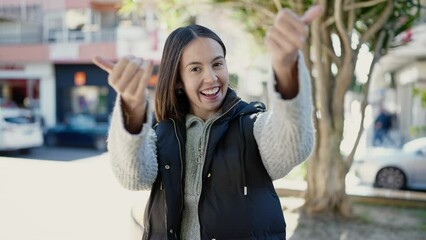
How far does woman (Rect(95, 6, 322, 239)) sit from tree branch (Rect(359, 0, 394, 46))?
4497 millimetres

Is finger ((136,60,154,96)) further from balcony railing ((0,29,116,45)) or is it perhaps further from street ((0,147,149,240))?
balcony railing ((0,29,116,45))

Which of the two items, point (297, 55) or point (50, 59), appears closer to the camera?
point (297, 55)

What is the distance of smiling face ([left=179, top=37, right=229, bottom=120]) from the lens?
1613mm

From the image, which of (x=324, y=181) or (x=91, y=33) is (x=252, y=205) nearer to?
(x=324, y=181)

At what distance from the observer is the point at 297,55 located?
128 centimetres

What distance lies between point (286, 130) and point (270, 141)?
0.11 m

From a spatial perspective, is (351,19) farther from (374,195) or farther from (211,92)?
(211,92)

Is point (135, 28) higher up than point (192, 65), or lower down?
higher up

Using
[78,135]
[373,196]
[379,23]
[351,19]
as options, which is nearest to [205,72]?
[351,19]

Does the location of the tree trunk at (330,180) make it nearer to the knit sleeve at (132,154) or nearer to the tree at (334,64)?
the tree at (334,64)

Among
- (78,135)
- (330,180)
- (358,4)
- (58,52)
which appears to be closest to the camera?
(358,4)

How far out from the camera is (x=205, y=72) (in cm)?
161

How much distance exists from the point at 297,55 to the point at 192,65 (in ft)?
1.50

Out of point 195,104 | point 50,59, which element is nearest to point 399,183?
point 195,104
